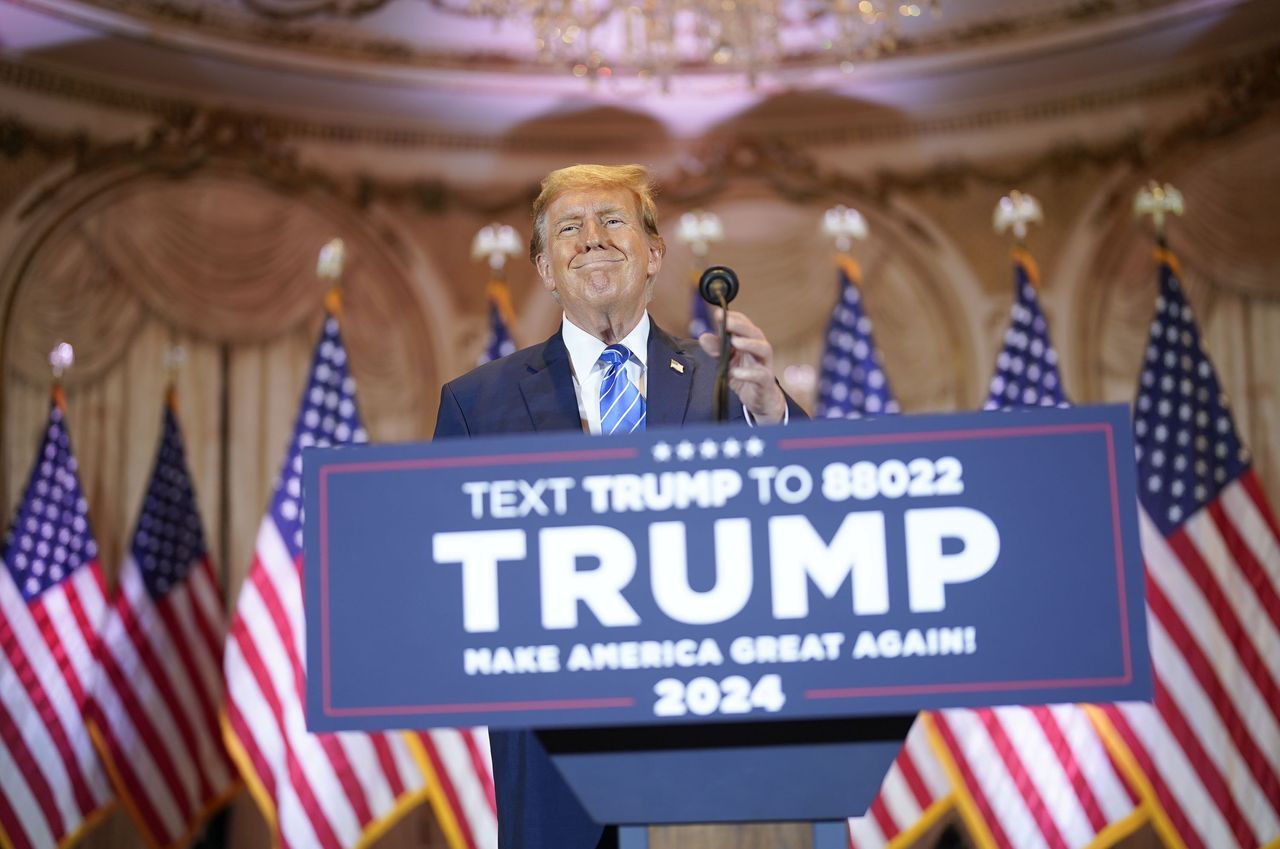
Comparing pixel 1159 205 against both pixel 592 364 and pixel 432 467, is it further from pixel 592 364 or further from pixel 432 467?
pixel 432 467

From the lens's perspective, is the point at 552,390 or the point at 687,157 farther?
the point at 687,157

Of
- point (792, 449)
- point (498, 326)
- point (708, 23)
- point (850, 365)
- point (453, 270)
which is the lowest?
point (792, 449)

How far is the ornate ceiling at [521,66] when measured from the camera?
6445 mm

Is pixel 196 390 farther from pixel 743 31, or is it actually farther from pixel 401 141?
pixel 743 31

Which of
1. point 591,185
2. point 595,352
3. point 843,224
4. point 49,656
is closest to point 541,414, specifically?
point 595,352

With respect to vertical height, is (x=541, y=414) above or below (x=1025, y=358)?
below

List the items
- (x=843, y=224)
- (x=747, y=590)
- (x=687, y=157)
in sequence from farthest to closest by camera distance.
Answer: (x=687, y=157), (x=843, y=224), (x=747, y=590)

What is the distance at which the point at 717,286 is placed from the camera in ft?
5.40

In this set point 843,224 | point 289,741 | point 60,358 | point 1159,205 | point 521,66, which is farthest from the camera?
point 521,66

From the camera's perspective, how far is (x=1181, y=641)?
459 centimetres

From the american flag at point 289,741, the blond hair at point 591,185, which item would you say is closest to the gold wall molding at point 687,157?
the american flag at point 289,741

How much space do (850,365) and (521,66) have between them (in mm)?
2574

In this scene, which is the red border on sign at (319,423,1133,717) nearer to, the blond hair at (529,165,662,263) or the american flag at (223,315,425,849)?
the blond hair at (529,165,662,263)

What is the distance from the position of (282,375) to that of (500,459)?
233 inches
